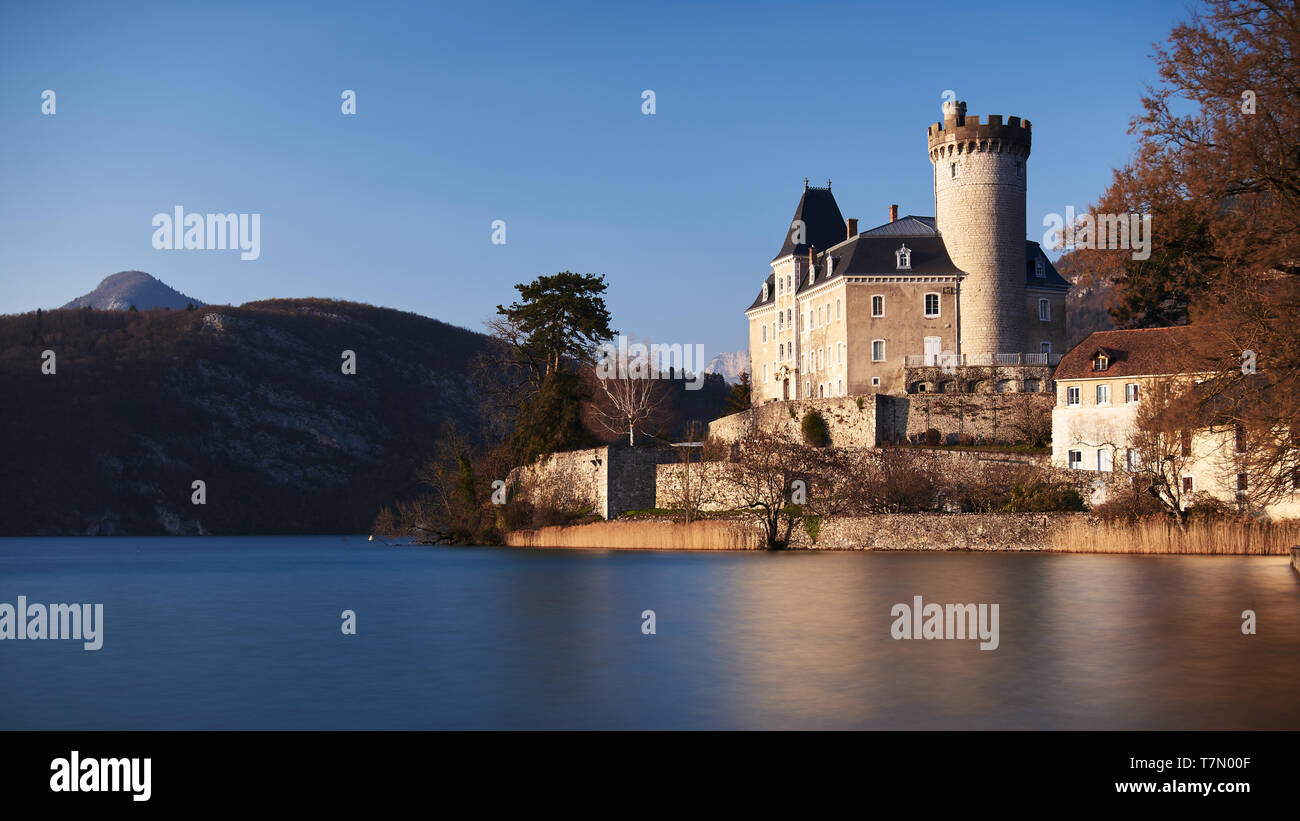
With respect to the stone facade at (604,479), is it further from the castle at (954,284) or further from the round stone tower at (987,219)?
the round stone tower at (987,219)

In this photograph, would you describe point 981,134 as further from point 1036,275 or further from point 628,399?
point 628,399

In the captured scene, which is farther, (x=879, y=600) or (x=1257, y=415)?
(x=879, y=600)

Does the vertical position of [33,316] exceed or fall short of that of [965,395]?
it exceeds it

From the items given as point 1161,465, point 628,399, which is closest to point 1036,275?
point 628,399

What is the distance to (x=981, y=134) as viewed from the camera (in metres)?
62.4

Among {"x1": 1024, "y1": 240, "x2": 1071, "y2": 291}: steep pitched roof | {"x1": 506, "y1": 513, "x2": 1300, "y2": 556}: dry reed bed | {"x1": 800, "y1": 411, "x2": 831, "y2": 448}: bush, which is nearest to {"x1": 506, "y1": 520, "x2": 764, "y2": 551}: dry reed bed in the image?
{"x1": 506, "y1": 513, "x2": 1300, "y2": 556}: dry reed bed

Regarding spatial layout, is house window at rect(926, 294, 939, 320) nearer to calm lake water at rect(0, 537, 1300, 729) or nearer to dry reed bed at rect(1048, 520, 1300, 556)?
dry reed bed at rect(1048, 520, 1300, 556)

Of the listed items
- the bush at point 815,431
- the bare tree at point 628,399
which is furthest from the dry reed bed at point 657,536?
the bare tree at point 628,399

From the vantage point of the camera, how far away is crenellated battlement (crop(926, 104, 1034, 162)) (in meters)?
62.4

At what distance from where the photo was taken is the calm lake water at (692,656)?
13.9 meters

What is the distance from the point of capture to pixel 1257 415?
65.0 feet
